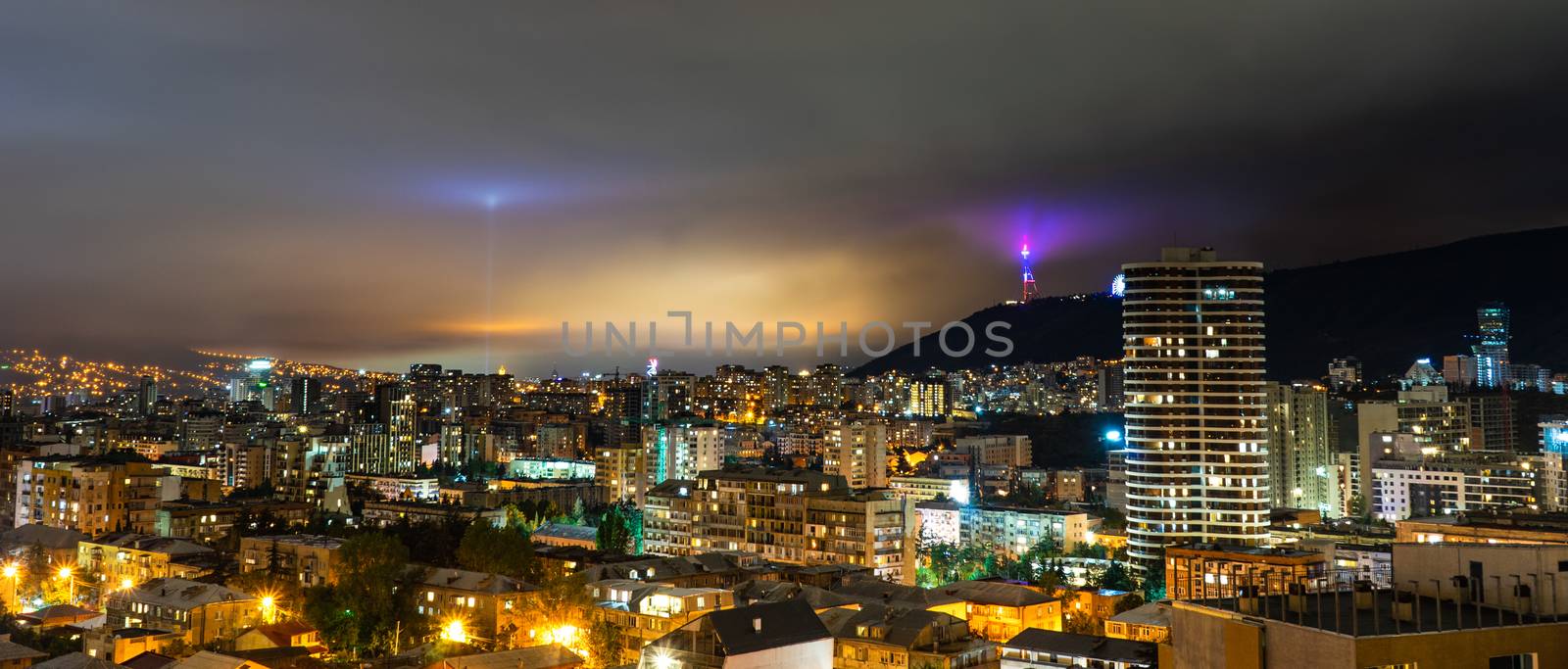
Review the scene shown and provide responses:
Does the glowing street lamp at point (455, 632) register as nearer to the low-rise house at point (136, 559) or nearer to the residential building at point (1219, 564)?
the low-rise house at point (136, 559)

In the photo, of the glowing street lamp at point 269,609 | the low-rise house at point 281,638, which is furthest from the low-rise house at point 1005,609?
the glowing street lamp at point 269,609

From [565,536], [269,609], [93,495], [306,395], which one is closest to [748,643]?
[269,609]

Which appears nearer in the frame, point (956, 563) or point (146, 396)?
point (956, 563)

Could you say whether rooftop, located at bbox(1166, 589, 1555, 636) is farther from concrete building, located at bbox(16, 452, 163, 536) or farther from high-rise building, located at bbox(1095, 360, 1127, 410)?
high-rise building, located at bbox(1095, 360, 1127, 410)

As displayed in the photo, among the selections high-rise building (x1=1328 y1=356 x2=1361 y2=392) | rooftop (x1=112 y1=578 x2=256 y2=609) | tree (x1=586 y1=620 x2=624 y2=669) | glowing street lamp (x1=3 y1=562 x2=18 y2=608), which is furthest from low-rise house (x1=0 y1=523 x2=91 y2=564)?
high-rise building (x1=1328 y1=356 x2=1361 y2=392)

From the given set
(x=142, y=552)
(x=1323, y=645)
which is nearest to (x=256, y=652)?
(x=142, y=552)

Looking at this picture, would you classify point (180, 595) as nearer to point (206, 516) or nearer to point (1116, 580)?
point (206, 516)

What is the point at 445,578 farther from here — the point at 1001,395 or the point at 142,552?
the point at 1001,395
